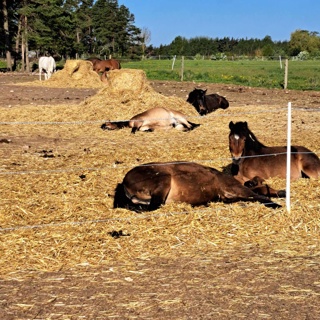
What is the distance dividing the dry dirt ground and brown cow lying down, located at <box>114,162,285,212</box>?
1.29 metres

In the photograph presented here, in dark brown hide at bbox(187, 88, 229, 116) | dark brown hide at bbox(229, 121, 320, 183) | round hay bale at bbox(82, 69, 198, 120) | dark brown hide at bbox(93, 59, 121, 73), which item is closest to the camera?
dark brown hide at bbox(229, 121, 320, 183)

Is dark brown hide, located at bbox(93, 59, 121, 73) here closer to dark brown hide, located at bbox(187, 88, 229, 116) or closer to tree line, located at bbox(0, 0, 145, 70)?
tree line, located at bbox(0, 0, 145, 70)

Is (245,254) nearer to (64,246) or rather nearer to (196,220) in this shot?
(196,220)

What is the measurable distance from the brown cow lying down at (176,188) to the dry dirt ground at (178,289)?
1.29 meters

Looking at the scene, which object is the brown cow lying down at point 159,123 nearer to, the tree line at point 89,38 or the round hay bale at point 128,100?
the round hay bale at point 128,100

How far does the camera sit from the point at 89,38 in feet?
321

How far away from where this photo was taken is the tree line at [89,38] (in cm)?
4688

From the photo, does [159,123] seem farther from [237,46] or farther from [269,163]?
[237,46]

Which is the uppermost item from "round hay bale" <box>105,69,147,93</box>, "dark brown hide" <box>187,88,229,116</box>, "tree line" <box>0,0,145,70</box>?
"tree line" <box>0,0,145,70</box>

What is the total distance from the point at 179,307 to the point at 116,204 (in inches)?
105

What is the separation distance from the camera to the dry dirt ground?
12.4 ft

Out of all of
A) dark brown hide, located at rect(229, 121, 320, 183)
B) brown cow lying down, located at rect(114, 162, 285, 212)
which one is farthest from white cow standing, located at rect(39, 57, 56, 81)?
brown cow lying down, located at rect(114, 162, 285, 212)

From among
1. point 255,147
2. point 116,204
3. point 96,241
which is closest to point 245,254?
point 96,241

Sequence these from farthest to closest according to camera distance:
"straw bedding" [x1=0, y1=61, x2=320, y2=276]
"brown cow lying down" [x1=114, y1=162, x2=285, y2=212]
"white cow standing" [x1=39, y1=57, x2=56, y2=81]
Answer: "white cow standing" [x1=39, y1=57, x2=56, y2=81], "brown cow lying down" [x1=114, y1=162, x2=285, y2=212], "straw bedding" [x1=0, y1=61, x2=320, y2=276]
